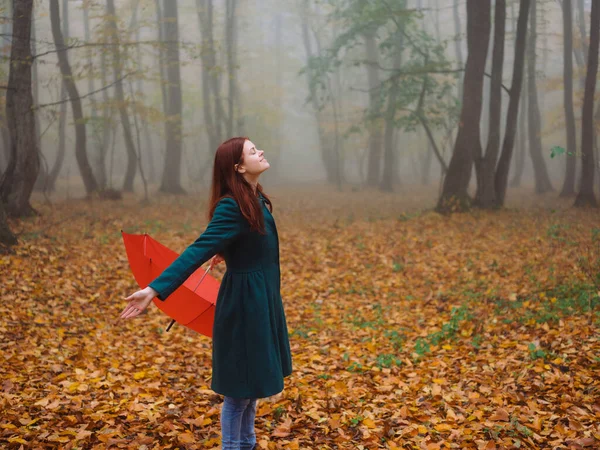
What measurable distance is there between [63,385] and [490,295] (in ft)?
19.2

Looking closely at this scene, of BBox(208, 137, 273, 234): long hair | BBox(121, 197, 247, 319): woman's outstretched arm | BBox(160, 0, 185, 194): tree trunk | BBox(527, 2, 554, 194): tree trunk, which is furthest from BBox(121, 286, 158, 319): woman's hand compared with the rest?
BBox(527, 2, 554, 194): tree trunk

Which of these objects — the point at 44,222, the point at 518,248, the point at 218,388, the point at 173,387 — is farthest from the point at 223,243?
the point at 44,222

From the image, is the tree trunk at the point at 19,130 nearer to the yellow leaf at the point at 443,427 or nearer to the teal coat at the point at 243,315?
the teal coat at the point at 243,315

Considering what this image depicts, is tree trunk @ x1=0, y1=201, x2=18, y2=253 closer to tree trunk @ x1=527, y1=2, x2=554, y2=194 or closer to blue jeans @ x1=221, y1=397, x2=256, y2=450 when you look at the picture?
blue jeans @ x1=221, y1=397, x2=256, y2=450

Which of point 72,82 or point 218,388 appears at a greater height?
point 72,82

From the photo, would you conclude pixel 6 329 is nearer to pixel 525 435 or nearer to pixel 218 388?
pixel 218 388

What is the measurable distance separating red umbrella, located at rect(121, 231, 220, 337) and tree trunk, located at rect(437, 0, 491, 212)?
12.0m

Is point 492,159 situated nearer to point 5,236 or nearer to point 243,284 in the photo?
point 5,236

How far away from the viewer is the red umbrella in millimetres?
3609

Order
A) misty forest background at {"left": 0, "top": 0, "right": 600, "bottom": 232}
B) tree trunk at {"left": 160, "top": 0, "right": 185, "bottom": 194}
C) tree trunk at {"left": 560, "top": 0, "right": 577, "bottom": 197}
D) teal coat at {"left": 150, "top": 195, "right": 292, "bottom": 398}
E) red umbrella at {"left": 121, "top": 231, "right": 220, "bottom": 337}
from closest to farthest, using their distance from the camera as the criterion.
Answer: teal coat at {"left": 150, "top": 195, "right": 292, "bottom": 398}
red umbrella at {"left": 121, "top": 231, "right": 220, "bottom": 337}
misty forest background at {"left": 0, "top": 0, "right": 600, "bottom": 232}
tree trunk at {"left": 560, "top": 0, "right": 577, "bottom": 197}
tree trunk at {"left": 160, "top": 0, "right": 185, "bottom": 194}

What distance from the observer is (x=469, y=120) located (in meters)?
14.7

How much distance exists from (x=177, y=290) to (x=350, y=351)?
334cm

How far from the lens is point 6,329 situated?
6145 millimetres

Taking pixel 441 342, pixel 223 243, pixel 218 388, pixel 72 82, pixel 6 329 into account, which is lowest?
pixel 441 342
